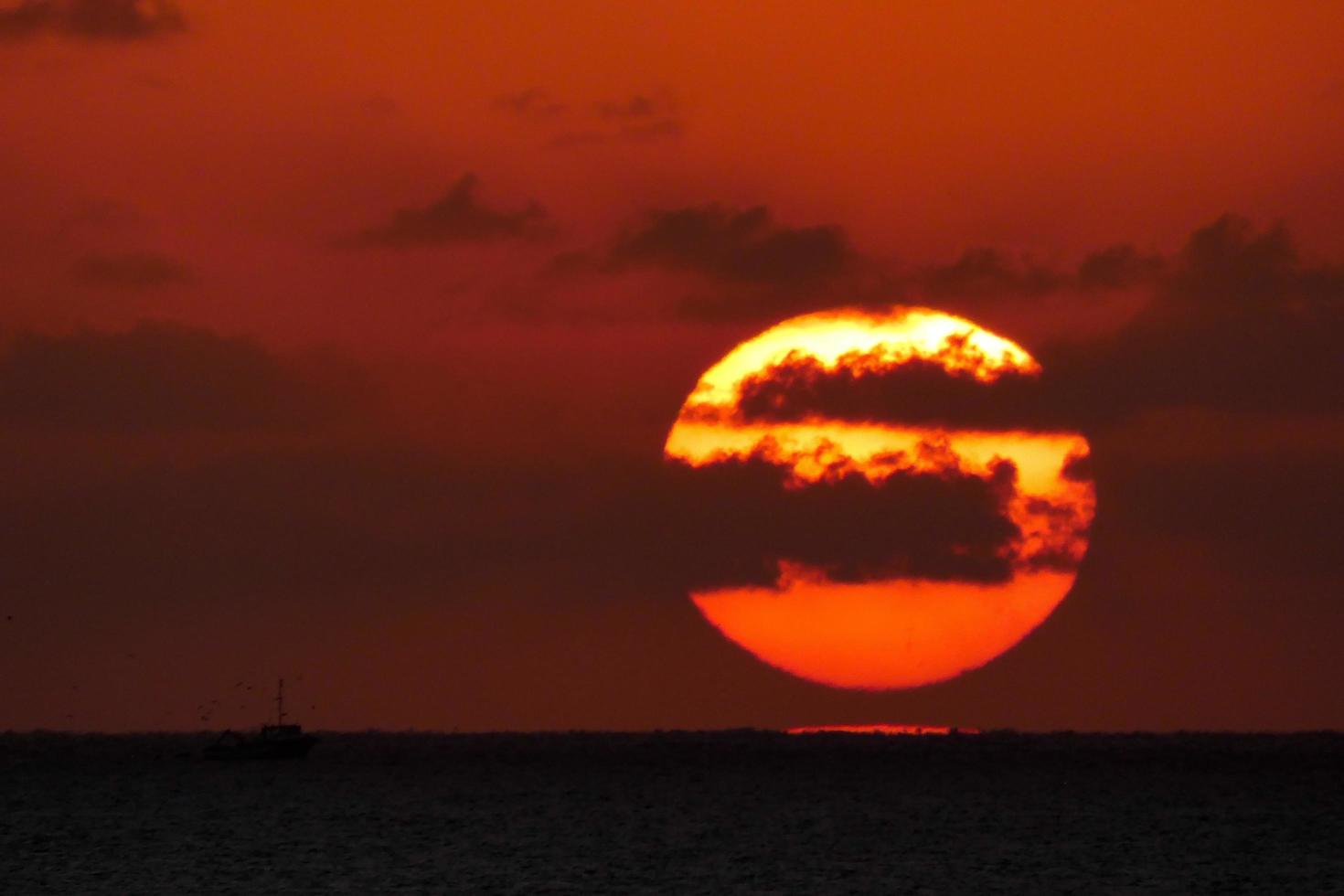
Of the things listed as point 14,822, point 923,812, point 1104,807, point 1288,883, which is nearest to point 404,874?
point 1288,883

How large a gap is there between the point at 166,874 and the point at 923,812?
79184 millimetres

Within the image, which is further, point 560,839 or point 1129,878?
point 560,839

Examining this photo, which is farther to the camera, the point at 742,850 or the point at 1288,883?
the point at 742,850

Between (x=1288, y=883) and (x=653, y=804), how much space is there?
81782mm

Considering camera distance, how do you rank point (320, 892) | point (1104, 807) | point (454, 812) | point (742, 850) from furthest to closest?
point (1104, 807)
point (454, 812)
point (742, 850)
point (320, 892)

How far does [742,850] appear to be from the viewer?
129m

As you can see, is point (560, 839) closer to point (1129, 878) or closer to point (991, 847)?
point (991, 847)

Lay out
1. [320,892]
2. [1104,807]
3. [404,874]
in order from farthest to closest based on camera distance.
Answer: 1. [1104,807]
2. [404,874]
3. [320,892]

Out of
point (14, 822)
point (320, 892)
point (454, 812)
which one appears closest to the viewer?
point (320, 892)

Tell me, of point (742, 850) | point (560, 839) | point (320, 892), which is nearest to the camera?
point (320, 892)

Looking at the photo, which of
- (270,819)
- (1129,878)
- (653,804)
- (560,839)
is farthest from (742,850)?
(653,804)

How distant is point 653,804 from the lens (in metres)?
186

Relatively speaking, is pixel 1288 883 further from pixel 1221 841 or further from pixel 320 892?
pixel 320 892

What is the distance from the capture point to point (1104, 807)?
7313 inches
